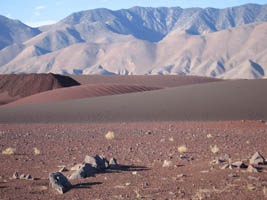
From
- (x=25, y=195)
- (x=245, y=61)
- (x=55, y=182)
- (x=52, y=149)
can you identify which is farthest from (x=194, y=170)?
(x=245, y=61)

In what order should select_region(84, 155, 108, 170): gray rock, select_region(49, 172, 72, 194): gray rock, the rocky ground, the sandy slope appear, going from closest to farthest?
the rocky ground < select_region(49, 172, 72, 194): gray rock < select_region(84, 155, 108, 170): gray rock < the sandy slope

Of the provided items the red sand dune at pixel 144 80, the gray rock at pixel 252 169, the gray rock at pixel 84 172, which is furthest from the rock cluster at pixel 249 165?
the red sand dune at pixel 144 80

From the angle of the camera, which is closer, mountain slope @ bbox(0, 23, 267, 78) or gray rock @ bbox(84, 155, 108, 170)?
gray rock @ bbox(84, 155, 108, 170)

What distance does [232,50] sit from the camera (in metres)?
171

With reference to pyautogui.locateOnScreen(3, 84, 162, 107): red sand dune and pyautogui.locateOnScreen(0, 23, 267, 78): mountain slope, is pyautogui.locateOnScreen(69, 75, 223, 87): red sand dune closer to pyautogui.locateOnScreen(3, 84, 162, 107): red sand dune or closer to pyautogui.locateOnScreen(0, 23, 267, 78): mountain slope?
pyautogui.locateOnScreen(3, 84, 162, 107): red sand dune

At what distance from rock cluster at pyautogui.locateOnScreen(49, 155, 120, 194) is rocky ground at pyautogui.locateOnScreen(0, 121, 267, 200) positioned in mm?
142

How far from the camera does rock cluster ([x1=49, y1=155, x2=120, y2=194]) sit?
7.30 metres

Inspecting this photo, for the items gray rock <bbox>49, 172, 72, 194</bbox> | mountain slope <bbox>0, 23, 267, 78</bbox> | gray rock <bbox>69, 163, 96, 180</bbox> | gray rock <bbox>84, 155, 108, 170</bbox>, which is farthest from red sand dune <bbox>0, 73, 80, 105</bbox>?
mountain slope <bbox>0, 23, 267, 78</bbox>

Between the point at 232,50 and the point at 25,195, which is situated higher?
the point at 25,195

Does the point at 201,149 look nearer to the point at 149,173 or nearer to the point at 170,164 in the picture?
the point at 170,164

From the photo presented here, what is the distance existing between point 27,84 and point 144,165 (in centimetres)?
5359

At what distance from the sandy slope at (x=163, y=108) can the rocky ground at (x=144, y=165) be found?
835cm

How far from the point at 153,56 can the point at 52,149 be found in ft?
588

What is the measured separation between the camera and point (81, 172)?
836cm
